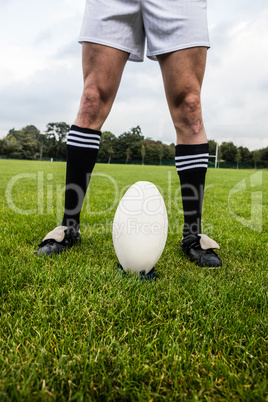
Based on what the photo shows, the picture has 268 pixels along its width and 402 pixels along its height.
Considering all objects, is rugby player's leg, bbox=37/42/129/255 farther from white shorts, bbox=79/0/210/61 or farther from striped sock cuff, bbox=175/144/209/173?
striped sock cuff, bbox=175/144/209/173

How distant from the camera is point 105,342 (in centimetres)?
96

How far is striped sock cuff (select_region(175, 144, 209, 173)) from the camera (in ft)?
6.63

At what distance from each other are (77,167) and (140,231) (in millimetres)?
751

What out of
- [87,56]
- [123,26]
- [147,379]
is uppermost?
[123,26]

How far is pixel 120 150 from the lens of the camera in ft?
246

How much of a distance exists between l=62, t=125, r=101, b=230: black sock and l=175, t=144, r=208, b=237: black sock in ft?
2.13

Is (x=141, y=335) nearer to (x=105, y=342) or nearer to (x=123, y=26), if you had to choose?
(x=105, y=342)

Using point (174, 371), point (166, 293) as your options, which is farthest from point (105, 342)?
point (166, 293)

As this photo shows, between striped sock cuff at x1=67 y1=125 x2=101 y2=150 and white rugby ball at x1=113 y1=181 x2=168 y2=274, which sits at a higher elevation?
striped sock cuff at x1=67 y1=125 x2=101 y2=150

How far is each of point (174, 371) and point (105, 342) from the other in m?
0.25

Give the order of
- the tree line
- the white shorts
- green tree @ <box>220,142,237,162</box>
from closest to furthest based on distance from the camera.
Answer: the white shorts → the tree line → green tree @ <box>220,142,237,162</box>

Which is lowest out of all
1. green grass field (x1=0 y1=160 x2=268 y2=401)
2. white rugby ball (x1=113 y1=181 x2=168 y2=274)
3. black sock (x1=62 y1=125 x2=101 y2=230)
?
green grass field (x1=0 y1=160 x2=268 y2=401)

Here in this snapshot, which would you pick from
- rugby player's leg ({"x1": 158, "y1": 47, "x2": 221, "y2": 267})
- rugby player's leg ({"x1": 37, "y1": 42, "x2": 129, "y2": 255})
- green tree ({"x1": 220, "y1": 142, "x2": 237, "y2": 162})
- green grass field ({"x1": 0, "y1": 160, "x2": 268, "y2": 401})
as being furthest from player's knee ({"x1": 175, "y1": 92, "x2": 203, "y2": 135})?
green tree ({"x1": 220, "y1": 142, "x2": 237, "y2": 162})

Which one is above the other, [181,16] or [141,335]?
[181,16]
